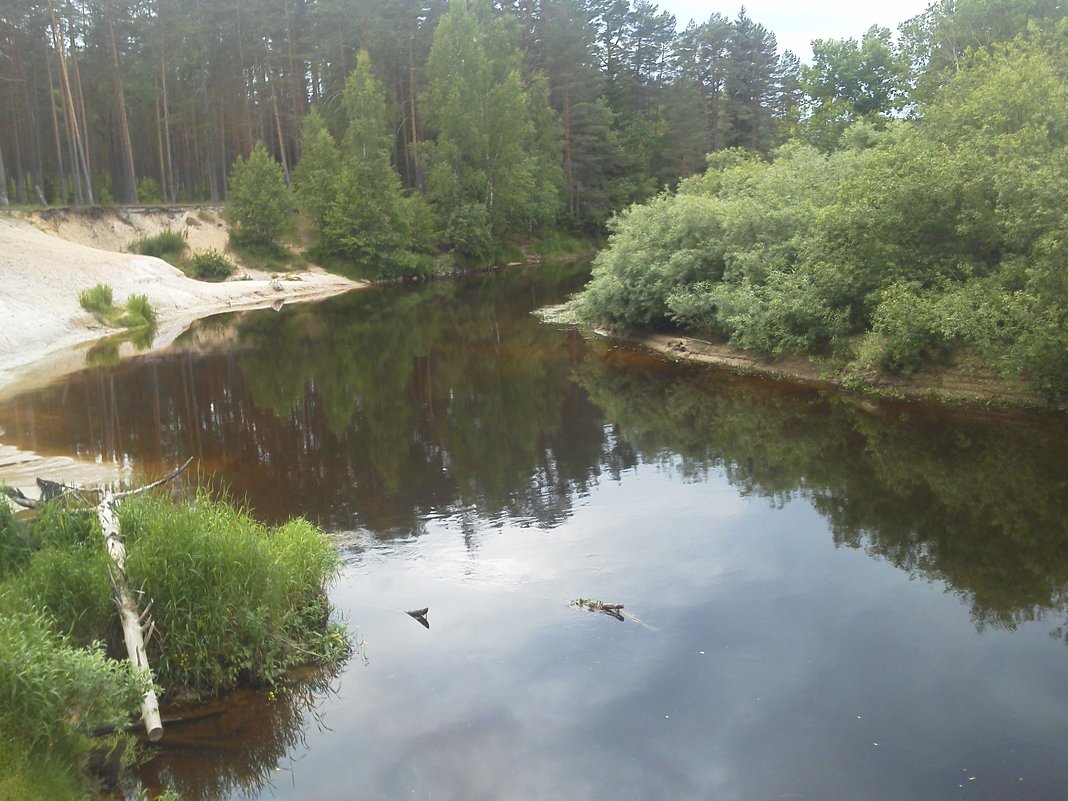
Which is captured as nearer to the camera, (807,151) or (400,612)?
(400,612)

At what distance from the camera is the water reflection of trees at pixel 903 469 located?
1188cm

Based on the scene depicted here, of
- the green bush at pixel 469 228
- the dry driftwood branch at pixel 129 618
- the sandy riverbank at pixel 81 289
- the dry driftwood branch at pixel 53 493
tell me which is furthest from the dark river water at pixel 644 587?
the green bush at pixel 469 228

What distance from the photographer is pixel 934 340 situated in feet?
66.5

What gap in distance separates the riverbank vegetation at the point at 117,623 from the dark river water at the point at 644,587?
20.7 inches

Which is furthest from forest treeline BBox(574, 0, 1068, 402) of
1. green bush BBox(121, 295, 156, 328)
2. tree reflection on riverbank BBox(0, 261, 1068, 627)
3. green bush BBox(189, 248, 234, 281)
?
green bush BBox(189, 248, 234, 281)

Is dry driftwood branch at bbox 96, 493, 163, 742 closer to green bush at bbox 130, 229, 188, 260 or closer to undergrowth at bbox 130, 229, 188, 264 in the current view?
undergrowth at bbox 130, 229, 188, 264

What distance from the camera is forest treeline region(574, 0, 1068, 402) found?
18.2 metres

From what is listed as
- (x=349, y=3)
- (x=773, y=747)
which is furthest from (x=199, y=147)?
(x=773, y=747)

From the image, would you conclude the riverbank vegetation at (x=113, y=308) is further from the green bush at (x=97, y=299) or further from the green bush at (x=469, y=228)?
the green bush at (x=469, y=228)

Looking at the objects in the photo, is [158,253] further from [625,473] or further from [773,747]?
[773,747]

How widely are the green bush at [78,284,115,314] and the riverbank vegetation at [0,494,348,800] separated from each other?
27.3 m

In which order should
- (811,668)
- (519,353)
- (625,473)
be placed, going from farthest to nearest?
(519,353)
(625,473)
(811,668)

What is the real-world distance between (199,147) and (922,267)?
59114 millimetres

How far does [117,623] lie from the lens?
8797 mm
